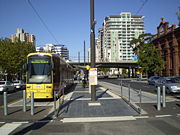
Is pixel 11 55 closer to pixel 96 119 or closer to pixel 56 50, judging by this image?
pixel 56 50

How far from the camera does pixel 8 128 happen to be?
24.4 feet

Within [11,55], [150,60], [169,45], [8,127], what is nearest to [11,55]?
[11,55]

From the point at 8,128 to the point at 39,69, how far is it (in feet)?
24.1

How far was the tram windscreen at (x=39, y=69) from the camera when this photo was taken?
46.8ft

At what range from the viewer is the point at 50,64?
48.0 feet

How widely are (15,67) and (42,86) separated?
87.6ft

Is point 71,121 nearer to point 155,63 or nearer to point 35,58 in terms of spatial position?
point 35,58

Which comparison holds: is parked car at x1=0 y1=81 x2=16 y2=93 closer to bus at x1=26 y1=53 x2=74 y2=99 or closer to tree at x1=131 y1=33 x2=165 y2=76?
bus at x1=26 y1=53 x2=74 y2=99

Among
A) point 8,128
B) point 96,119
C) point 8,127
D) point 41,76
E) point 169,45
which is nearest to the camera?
point 8,128

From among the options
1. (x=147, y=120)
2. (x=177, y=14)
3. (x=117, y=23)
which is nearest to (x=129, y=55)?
(x=117, y=23)

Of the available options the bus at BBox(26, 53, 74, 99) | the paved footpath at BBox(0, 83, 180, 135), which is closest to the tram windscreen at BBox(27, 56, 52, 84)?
the bus at BBox(26, 53, 74, 99)

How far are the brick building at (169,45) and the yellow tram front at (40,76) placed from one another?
4150 cm

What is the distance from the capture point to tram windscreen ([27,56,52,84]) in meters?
14.2

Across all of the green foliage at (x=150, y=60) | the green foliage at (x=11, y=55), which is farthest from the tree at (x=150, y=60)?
the green foliage at (x=11, y=55)
